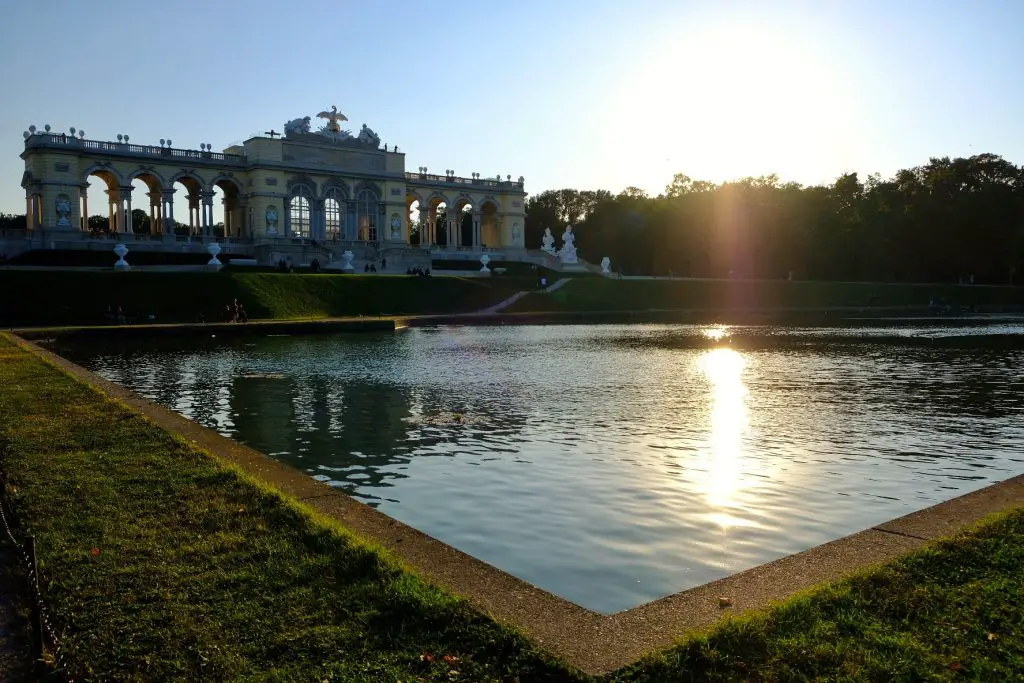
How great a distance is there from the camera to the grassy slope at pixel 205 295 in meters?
39.8

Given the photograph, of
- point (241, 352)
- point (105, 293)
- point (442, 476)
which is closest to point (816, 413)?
point (442, 476)

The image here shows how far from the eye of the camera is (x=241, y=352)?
28469mm

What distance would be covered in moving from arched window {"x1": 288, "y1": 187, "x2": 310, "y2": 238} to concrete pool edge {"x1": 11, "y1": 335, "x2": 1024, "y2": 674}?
71.2 m

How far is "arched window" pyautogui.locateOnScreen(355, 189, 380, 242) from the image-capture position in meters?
80.8

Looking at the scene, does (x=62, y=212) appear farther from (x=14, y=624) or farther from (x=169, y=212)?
(x=14, y=624)

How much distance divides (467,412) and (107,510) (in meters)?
9.05

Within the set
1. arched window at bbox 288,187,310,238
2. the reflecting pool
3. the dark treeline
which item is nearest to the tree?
arched window at bbox 288,187,310,238

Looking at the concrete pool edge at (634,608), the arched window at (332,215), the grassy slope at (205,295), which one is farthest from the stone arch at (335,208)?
the concrete pool edge at (634,608)

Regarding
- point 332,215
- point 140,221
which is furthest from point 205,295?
point 140,221

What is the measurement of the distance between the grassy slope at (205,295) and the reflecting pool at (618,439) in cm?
1289

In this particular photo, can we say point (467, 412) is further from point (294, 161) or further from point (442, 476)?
point (294, 161)

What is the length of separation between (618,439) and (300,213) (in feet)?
224

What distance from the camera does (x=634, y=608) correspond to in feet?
17.8

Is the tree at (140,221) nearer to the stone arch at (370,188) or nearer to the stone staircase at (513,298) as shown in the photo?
the stone arch at (370,188)
